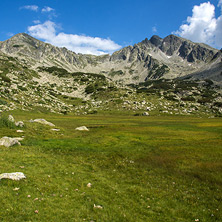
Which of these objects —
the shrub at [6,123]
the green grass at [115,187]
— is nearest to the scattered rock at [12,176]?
the green grass at [115,187]

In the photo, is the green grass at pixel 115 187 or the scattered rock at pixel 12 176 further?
the scattered rock at pixel 12 176

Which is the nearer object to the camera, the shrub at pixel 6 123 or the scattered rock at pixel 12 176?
the scattered rock at pixel 12 176

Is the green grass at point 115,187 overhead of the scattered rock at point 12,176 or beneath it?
beneath

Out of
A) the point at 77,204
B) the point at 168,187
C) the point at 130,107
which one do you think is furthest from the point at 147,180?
the point at 130,107

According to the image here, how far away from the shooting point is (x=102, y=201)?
14398 millimetres

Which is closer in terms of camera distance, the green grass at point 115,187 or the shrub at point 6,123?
the green grass at point 115,187

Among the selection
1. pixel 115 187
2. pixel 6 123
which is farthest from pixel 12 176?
pixel 6 123

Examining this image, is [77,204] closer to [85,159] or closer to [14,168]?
[14,168]

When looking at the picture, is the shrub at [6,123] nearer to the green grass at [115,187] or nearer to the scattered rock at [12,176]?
the green grass at [115,187]

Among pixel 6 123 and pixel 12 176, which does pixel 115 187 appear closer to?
pixel 12 176

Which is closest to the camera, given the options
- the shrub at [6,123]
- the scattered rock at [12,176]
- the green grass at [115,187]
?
the green grass at [115,187]

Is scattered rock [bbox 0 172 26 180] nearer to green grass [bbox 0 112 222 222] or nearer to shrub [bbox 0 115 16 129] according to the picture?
green grass [bbox 0 112 222 222]

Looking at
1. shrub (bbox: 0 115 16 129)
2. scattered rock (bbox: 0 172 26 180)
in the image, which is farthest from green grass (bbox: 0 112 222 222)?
shrub (bbox: 0 115 16 129)

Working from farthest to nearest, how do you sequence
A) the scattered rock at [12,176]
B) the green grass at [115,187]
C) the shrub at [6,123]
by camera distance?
the shrub at [6,123] → the scattered rock at [12,176] → the green grass at [115,187]
